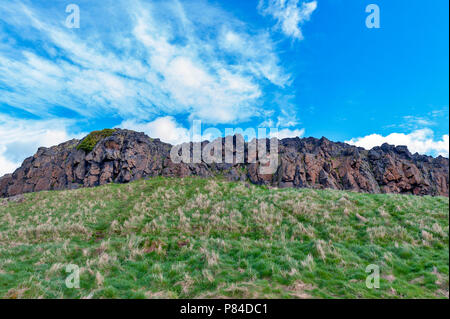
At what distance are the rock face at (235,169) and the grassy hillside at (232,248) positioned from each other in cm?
3709

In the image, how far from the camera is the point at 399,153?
310 feet

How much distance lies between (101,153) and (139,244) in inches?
2444

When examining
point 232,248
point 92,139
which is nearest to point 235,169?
point 92,139

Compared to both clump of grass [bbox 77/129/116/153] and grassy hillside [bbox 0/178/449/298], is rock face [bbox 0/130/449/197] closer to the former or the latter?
clump of grass [bbox 77/129/116/153]

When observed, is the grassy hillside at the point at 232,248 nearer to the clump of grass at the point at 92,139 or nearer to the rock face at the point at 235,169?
the rock face at the point at 235,169

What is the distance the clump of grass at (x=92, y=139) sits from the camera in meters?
68.5

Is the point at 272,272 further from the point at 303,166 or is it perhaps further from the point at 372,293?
the point at 303,166

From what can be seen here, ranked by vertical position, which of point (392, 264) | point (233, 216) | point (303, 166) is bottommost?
point (392, 264)

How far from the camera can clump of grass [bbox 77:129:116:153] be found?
6850 cm

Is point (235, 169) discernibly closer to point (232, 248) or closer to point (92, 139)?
point (92, 139)

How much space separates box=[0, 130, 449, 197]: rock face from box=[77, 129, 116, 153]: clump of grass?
7.31ft
